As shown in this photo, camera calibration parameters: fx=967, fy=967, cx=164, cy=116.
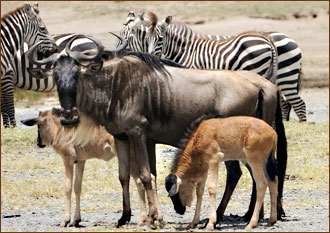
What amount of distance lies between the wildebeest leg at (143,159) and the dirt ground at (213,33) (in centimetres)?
24

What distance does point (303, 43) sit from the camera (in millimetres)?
35281

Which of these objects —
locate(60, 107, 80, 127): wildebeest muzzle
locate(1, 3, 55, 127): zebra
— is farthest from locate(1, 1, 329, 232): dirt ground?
locate(1, 3, 55, 127): zebra

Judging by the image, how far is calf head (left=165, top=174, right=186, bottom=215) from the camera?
9.18m

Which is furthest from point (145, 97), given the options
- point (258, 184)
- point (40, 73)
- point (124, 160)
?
point (258, 184)

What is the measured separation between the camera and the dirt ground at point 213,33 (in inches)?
377

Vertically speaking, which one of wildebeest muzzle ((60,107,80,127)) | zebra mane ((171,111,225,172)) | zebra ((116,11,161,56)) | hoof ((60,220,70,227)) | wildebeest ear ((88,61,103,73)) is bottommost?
hoof ((60,220,70,227))

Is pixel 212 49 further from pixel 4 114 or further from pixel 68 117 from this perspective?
pixel 68 117

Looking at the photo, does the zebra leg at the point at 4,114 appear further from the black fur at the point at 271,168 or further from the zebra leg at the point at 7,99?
the black fur at the point at 271,168

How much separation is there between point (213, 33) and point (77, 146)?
28498mm

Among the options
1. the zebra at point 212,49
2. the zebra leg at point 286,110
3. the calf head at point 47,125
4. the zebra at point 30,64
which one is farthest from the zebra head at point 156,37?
the calf head at point 47,125

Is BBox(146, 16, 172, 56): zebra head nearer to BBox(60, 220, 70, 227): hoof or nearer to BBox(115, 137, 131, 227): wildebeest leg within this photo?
BBox(115, 137, 131, 227): wildebeest leg

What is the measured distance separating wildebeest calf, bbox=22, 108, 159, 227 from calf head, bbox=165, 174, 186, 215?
0.33 m

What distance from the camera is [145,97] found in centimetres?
952

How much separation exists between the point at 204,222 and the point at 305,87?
18.2m
